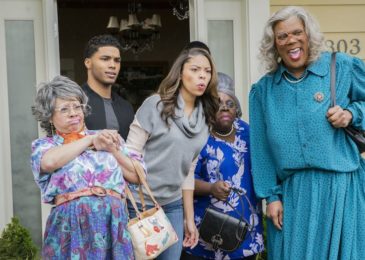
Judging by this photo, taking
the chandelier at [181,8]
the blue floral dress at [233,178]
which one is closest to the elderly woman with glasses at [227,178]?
the blue floral dress at [233,178]

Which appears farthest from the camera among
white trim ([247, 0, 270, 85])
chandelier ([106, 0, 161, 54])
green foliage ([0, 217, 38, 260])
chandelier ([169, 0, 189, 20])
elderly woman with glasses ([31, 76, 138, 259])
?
chandelier ([106, 0, 161, 54])

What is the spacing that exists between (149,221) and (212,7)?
2208 millimetres

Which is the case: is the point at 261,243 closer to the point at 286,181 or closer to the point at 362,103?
the point at 286,181

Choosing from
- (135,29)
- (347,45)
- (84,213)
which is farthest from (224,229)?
(135,29)

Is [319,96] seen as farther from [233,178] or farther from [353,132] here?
[233,178]

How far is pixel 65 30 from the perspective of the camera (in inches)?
329

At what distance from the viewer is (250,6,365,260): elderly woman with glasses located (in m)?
2.55

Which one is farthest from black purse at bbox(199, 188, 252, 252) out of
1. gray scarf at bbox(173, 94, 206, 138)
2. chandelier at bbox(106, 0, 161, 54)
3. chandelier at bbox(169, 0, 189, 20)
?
chandelier at bbox(106, 0, 161, 54)

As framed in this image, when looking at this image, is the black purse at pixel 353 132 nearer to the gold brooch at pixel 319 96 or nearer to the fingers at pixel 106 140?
the gold brooch at pixel 319 96

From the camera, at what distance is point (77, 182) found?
2.33 m

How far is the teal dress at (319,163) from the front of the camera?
255 centimetres

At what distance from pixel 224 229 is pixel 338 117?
2.67 feet

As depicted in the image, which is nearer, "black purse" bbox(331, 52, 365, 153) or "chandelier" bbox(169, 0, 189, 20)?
"black purse" bbox(331, 52, 365, 153)

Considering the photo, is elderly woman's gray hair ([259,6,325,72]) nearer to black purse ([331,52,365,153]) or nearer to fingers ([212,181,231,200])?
black purse ([331,52,365,153])
